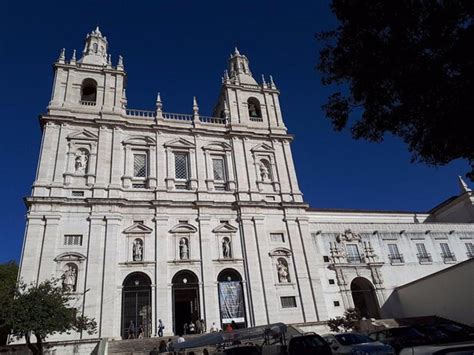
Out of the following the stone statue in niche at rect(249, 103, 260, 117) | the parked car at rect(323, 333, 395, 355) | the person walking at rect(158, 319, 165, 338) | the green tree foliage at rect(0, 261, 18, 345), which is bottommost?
the parked car at rect(323, 333, 395, 355)

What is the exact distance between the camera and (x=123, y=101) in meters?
30.4

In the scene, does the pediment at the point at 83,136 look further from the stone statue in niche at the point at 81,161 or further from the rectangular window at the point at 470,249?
the rectangular window at the point at 470,249

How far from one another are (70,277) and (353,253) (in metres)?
20.5

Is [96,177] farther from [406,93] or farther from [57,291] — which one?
[406,93]

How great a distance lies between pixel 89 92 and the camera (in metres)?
32.1

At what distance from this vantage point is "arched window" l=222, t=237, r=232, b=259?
2581 cm

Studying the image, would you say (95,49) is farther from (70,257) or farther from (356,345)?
(356,345)

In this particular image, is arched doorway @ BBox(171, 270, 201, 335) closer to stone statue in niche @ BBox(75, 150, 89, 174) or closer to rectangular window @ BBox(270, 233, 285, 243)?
rectangular window @ BBox(270, 233, 285, 243)

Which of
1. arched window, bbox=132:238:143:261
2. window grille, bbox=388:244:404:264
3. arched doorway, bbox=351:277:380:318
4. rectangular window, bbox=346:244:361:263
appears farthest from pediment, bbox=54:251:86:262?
window grille, bbox=388:244:404:264

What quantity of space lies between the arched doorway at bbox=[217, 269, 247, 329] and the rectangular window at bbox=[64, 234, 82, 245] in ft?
31.4

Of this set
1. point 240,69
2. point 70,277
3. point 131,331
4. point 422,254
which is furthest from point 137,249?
point 422,254

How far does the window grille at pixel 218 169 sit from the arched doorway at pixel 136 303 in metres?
9.98

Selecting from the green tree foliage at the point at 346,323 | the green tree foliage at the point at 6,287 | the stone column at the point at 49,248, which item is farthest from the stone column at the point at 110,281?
the green tree foliage at the point at 346,323

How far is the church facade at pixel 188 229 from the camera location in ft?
74.9
